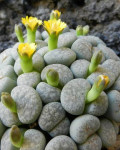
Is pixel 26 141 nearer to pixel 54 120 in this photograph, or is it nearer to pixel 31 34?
pixel 54 120

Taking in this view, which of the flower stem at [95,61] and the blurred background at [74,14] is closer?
the flower stem at [95,61]

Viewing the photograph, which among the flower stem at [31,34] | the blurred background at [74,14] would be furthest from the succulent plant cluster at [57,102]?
the blurred background at [74,14]

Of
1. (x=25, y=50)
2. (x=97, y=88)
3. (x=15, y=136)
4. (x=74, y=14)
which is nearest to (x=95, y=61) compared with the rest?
(x=97, y=88)

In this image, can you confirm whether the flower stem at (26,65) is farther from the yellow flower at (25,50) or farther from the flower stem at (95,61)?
the flower stem at (95,61)

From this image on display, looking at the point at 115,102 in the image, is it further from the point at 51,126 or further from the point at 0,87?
the point at 0,87

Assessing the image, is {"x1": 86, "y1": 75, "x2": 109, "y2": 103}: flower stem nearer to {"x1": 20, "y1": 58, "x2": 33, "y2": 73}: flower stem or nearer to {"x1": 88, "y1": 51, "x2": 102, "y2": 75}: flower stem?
{"x1": 88, "y1": 51, "x2": 102, "y2": 75}: flower stem

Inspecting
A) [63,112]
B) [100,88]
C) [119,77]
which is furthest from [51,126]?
[119,77]

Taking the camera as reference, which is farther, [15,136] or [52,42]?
[52,42]
